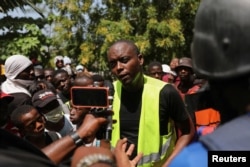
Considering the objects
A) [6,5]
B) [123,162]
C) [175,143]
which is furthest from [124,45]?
[6,5]

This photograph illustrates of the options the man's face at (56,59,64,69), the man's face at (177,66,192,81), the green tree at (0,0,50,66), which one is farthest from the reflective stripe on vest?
the green tree at (0,0,50,66)

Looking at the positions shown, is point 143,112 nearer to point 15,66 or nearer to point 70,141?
point 70,141

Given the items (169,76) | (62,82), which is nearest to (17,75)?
(62,82)

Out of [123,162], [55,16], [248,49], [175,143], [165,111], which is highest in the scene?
[248,49]

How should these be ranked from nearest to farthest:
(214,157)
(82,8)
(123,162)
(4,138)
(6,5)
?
1. (214,157)
2. (4,138)
3. (123,162)
4. (6,5)
5. (82,8)

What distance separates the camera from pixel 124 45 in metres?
4.23

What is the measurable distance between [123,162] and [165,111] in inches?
58.6

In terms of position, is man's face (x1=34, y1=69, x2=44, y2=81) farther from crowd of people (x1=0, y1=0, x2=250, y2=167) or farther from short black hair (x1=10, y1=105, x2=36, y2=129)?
short black hair (x1=10, y1=105, x2=36, y2=129)

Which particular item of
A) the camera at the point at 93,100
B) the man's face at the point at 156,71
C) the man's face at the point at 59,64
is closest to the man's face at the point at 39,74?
the man's face at the point at 156,71

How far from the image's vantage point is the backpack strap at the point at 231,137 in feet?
4.90

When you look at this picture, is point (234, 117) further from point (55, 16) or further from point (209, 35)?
point (55, 16)

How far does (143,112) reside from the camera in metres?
4.22

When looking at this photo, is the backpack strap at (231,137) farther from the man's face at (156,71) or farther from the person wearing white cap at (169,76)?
the person wearing white cap at (169,76)

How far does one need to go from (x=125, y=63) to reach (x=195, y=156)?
262cm
